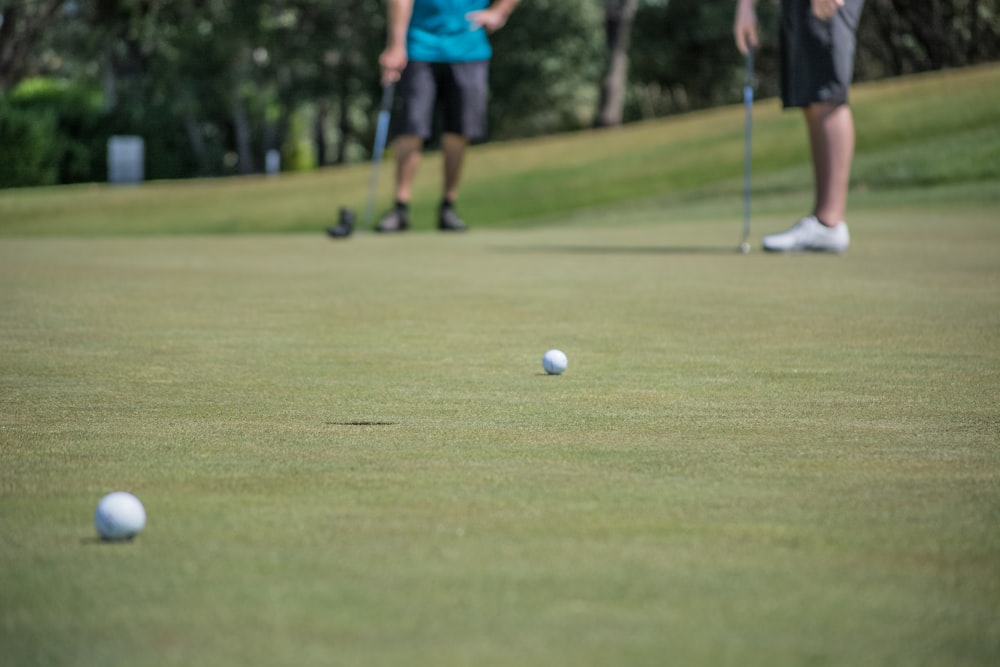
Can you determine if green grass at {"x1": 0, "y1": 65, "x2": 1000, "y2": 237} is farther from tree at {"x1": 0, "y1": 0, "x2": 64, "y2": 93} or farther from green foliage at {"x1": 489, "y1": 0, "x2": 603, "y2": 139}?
green foliage at {"x1": 489, "y1": 0, "x2": 603, "y2": 139}

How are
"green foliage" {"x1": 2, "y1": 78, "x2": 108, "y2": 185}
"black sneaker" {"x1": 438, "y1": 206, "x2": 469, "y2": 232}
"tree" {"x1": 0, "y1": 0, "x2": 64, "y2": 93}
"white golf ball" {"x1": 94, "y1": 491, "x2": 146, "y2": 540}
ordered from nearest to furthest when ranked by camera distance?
"white golf ball" {"x1": 94, "y1": 491, "x2": 146, "y2": 540}, "black sneaker" {"x1": 438, "y1": 206, "x2": 469, "y2": 232}, "tree" {"x1": 0, "y1": 0, "x2": 64, "y2": 93}, "green foliage" {"x1": 2, "y1": 78, "x2": 108, "y2": 185}

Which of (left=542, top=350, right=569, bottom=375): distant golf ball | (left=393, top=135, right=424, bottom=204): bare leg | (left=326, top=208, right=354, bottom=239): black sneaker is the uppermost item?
(left=542, top=350, right=569, bottom=375): distant golf ball

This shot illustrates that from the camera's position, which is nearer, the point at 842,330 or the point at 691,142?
the point at 842,330

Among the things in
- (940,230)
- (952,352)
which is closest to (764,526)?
(952,352)

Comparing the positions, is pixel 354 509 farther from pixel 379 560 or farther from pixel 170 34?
pixel 170 34

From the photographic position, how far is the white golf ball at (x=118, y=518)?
99.3 inches

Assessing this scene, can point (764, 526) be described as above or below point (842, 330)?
above

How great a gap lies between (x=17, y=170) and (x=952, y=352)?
33870 mm

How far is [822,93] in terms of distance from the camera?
29.9ft

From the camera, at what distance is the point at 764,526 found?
2695 millimetres

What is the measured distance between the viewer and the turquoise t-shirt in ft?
38.7

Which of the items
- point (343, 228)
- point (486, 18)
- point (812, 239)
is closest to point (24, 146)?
point (343, 228)

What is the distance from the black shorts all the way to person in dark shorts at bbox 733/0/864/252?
119 inches

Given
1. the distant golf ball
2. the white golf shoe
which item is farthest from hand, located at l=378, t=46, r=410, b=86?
the distant golf ball
